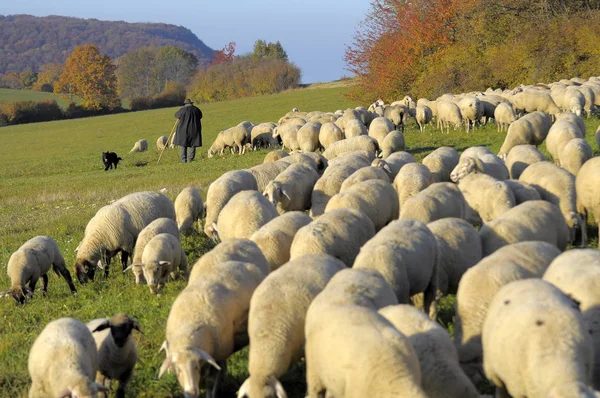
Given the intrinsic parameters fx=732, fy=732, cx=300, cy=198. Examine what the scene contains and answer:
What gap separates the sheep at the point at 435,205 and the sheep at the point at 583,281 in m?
3.31

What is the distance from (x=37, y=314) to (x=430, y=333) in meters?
6.15

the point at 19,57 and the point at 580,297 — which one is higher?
the point at 19,57

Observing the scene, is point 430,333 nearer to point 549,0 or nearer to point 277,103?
point 549,0

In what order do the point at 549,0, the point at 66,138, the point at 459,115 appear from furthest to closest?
the point at 66,138 < the point at 549,0 < the point at 459,115

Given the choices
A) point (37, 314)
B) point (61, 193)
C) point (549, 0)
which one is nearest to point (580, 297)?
point (37, 314)

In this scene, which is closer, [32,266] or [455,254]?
[455,254]

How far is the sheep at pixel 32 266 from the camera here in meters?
10.4

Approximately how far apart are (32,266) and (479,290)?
690 centimetres

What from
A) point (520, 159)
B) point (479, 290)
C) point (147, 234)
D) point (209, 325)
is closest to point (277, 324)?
point (209, 325)

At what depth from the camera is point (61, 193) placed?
22.9 metres

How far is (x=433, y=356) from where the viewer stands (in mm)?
5312

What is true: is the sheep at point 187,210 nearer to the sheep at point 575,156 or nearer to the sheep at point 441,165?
the sheep at point 441,165

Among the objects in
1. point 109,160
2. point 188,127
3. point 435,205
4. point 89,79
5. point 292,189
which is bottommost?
point 109,160

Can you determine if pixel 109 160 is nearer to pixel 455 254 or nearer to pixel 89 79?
pixel 455 254
